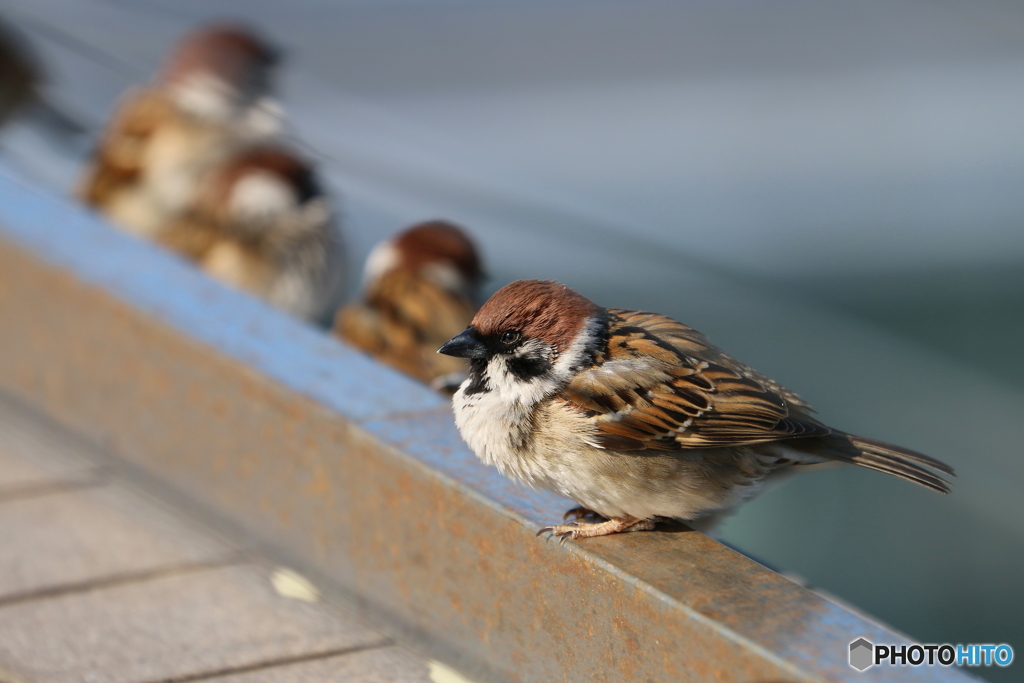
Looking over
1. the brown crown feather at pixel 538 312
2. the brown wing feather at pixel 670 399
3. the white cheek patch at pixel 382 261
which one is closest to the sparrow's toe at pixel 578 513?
the brown wing feather at pixel 670 399

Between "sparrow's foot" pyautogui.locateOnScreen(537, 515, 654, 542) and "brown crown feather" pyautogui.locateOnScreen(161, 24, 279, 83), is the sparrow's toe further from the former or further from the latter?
"brown crown feather" pyautogui.locateOnScreen(161, 24, 279, 83)

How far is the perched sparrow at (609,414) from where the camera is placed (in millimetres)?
1777

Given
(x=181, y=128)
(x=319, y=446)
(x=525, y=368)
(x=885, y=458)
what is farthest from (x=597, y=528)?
(x=181, y=128)

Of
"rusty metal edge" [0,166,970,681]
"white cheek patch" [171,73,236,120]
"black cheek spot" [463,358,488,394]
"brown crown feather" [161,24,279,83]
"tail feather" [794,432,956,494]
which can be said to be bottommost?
"rusty metal edge" [0,166,970,681]

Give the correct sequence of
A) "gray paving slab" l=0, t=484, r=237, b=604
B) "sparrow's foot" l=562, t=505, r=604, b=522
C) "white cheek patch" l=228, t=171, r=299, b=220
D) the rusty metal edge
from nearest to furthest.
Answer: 1. the rusty metal edge
2. "sparrow's foot" l=562, t=505, r=604, b=522
3. "gray paving slab" l=0, t=484, r=237, b=604
4. "white cheek patch" l=228, t=171, r=299, b=220

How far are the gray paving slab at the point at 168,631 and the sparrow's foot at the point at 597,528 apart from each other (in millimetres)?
465

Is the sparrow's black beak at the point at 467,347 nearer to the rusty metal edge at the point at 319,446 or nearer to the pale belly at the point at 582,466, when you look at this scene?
the pale belly at the point at 582,466

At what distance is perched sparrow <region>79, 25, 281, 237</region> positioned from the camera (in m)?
4.63

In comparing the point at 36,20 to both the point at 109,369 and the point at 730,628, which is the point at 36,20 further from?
the point at 730,628

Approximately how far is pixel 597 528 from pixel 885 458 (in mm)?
441

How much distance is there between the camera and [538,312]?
5.80 ft

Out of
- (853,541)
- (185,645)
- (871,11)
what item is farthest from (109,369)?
(871,11)

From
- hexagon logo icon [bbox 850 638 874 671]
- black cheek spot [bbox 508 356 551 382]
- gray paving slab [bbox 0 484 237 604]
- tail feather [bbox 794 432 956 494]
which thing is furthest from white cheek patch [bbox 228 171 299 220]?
hexagon logo icon [bbox 850 638 874 671]

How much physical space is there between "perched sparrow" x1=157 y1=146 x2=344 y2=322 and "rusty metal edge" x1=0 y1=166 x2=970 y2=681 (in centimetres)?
89
